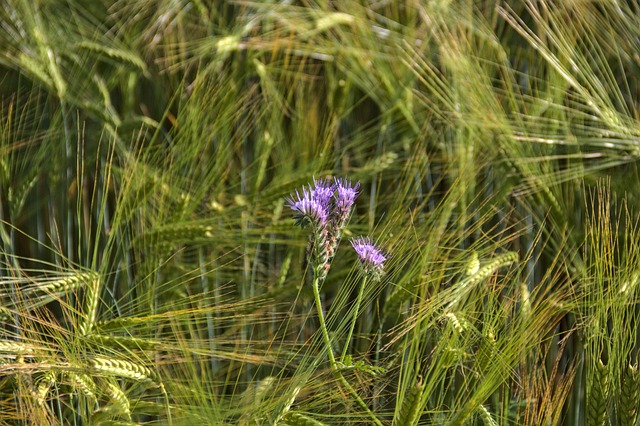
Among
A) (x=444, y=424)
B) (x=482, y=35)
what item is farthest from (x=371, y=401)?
(x=482, y=35)

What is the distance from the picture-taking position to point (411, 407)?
69cm

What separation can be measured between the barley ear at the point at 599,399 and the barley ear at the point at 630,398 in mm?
15

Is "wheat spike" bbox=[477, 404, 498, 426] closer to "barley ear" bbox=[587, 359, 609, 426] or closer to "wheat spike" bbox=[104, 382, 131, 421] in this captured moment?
"barley ear" bbox=[587, 359, 609, 426]

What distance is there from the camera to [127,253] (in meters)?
1.07

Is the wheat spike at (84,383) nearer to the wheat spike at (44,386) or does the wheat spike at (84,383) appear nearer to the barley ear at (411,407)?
the wheat spike at (44,386)

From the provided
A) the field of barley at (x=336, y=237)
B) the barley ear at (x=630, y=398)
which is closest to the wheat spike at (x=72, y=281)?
the field of barley at (x=336, y=237)

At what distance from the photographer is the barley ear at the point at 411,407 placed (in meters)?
0.68

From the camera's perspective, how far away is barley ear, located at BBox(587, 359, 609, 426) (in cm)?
77

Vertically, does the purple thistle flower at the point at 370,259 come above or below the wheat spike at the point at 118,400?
above

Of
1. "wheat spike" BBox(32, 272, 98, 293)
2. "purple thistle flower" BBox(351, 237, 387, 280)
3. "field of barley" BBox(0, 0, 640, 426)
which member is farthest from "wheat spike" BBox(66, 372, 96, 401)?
"purple thistle flower" BBox(351, 237, 387, 280)

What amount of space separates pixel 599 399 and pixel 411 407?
0.19m

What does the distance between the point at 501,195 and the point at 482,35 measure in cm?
30

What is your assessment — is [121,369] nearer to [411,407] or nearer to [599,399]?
[411,407]

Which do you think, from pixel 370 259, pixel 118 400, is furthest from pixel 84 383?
pixel 370 259
